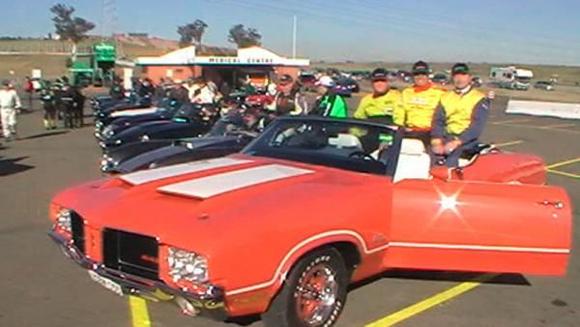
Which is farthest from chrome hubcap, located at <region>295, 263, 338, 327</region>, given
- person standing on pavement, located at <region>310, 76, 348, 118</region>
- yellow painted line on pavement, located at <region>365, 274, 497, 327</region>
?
person standing on pavement, located at <region>310, 76, 348, 118</region>

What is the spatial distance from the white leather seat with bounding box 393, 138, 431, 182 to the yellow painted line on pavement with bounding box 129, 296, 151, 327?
2.42 meters

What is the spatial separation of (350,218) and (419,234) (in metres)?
0.70

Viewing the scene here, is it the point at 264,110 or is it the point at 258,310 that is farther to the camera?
the point at 264,110

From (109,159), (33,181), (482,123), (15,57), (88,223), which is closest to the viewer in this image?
(88,223)

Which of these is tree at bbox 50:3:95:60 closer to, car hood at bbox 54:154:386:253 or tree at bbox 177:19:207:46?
tree at bbox 177:19:207:46

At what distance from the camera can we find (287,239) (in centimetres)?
362

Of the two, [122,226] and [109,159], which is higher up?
[122,226]

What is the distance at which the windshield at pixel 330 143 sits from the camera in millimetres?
4824

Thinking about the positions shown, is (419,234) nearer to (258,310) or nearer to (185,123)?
(258,310)

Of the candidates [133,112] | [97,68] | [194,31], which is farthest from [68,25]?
[133,112]

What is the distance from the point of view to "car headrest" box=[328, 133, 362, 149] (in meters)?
5.05

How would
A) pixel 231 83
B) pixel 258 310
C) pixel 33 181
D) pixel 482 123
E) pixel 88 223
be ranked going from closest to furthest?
pixel 258 310 < pixel 88 223 < pixel 482 123 < pixel 33 181 < pixel 231 83

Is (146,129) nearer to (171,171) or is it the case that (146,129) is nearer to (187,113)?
(187,113)

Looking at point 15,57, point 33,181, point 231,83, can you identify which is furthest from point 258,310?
point 15,57
